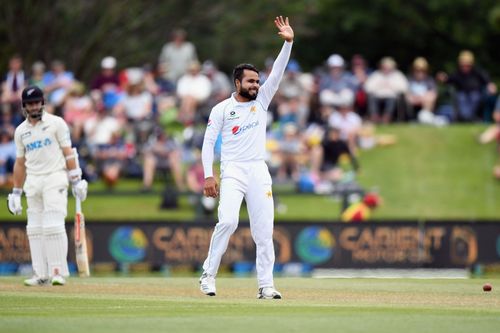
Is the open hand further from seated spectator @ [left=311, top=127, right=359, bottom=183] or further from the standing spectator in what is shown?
the standing spectator

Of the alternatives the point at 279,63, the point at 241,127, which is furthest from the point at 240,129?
the point at 279,63

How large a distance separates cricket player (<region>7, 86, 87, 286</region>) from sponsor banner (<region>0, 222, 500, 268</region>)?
27.8 feet

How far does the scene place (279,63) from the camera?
44.0 ft

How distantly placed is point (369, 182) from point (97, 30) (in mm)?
12393

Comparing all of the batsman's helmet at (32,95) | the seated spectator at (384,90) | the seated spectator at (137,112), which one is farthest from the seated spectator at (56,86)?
the batsman's helmet at (32,95)

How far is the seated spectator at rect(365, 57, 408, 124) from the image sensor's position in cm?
2883

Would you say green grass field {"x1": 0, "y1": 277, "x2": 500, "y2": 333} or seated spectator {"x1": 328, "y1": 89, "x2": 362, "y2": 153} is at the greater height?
seated spectator {"x1": 328, "y1": 89, "x2": 362, "y2": 153}

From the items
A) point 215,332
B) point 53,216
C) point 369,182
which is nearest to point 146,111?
point 369,182

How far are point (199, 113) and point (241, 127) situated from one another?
1538 centimetres

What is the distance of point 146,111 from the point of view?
28.2 meters

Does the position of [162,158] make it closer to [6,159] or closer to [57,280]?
[6,159]

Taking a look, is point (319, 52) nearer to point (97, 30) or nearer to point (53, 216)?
point (97, 30)

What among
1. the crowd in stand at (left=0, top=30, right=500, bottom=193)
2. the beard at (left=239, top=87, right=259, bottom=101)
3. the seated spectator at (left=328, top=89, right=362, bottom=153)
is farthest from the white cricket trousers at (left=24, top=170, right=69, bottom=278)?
the seated spectator at (left=328, top=89, right=362, bottom=153)

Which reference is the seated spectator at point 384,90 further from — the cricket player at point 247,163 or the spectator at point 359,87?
the cricket player at point 247,163
